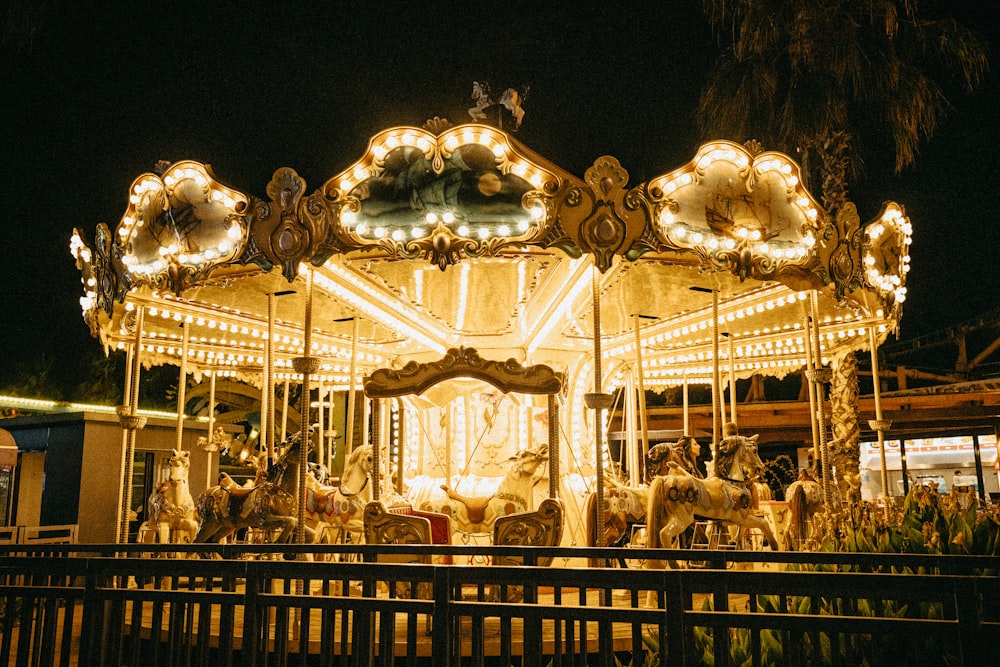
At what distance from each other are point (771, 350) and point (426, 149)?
9.35 m

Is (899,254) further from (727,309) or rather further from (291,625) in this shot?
(291,625)

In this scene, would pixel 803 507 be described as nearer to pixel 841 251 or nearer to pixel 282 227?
pixel 841 251

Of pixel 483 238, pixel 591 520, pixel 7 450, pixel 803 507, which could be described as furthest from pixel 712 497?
pixel 7 450

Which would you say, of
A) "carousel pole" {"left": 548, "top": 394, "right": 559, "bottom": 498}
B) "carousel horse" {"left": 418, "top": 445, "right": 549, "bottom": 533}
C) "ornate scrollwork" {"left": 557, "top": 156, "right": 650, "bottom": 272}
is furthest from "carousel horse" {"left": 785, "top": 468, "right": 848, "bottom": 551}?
"ornate scrollwork" {"left": 557, "top": 156, "right": 650, "bottom": 272}

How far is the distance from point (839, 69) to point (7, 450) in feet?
46.1

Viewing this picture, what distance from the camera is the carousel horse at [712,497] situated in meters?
7.97

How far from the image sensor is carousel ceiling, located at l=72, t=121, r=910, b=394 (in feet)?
22.7

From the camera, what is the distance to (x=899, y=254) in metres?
8.86

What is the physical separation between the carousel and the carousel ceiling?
0.02 m

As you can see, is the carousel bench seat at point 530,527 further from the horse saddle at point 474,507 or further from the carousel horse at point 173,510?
Answer: the carousel horse at point 173,510

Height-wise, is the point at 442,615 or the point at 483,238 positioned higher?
the point at 483,238

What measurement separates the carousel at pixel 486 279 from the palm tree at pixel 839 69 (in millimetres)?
3098

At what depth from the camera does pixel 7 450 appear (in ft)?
41.0

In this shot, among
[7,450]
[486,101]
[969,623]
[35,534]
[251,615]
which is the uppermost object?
[486,101]
